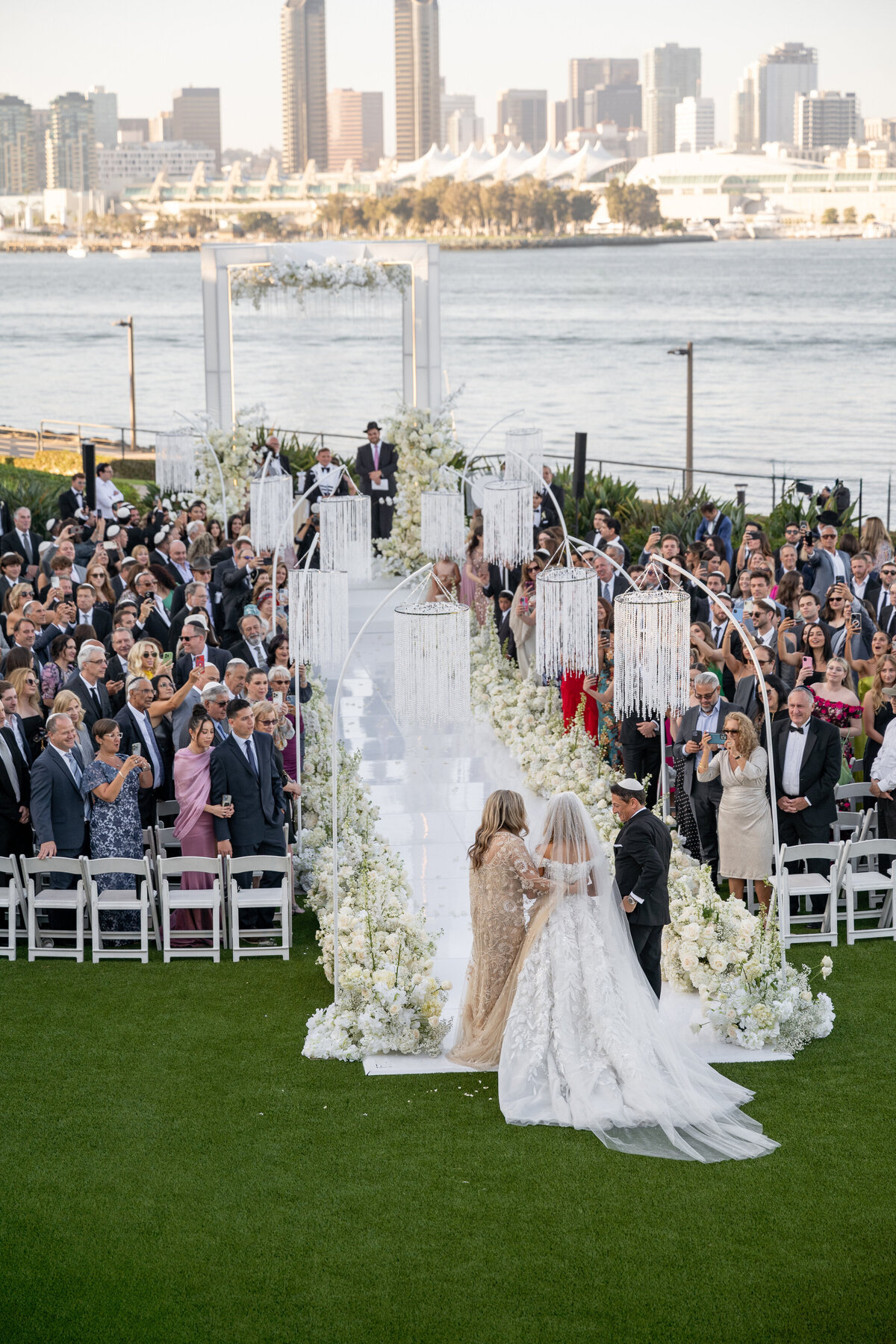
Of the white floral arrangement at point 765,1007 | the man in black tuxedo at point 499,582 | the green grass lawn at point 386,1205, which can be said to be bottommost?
the green grass lawn at point 386,1205

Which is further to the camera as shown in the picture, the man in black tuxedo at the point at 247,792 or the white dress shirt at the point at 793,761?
the white dress shirt at the point at 793,761

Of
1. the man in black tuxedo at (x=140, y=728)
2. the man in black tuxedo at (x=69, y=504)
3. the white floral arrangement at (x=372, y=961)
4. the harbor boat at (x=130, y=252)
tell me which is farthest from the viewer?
the harbor boat at (x=130, y=252)

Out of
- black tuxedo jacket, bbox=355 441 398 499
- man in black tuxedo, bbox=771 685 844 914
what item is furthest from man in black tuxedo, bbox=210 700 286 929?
black tuxedo jacket, bbox=355 441 398 499

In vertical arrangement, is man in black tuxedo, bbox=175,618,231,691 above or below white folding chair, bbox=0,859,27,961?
above

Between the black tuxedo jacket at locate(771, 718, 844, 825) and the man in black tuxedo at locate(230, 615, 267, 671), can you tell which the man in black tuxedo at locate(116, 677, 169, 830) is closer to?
the man in black tuxedo at locate(230, 615, 267, 671)

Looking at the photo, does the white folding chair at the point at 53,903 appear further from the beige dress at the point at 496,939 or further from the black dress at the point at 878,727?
the black dress at the point at 878,727

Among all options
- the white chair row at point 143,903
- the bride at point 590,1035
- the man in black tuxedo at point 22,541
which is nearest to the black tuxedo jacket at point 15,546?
the man in black tuxedo at point 22,541

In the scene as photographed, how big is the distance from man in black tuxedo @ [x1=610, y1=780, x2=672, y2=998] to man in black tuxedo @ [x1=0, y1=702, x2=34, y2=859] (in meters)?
3.68

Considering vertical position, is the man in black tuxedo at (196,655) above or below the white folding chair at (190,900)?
above

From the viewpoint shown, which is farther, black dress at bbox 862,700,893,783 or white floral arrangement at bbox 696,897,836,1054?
black dress at bbox 862,700,893,783

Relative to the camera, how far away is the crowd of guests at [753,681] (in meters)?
8.73

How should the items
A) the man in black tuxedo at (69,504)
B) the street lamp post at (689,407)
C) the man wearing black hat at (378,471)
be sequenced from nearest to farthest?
the man in black tuxedo at (69,504)
the man wearing black hat at (378,471)
the street lamp post at (689,407)

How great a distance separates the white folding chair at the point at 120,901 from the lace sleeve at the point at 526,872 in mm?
2374

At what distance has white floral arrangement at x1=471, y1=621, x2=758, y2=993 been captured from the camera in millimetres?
7719
